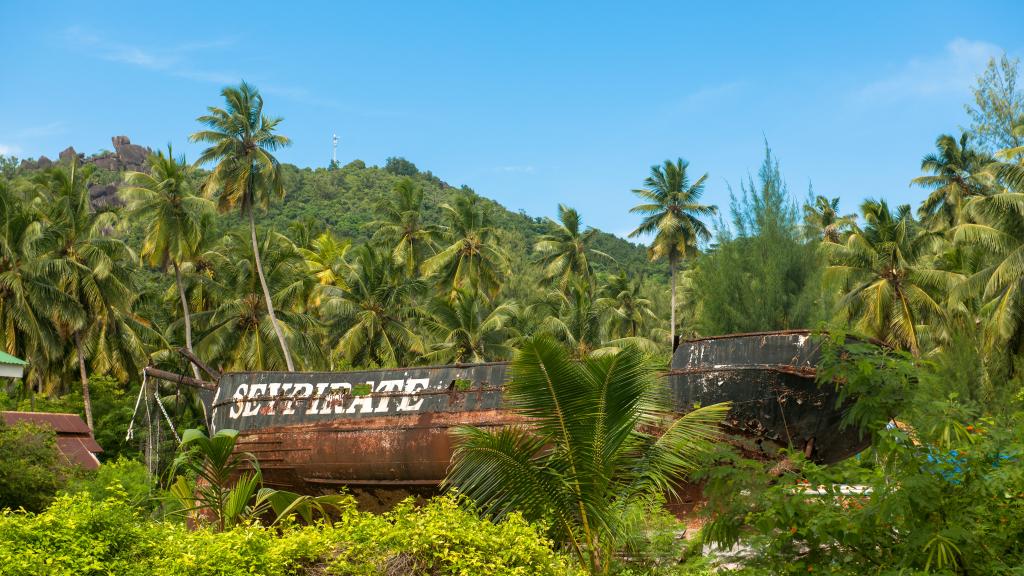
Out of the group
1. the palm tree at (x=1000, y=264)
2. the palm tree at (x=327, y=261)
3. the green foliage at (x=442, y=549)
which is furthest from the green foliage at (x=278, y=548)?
the palm tree at (x=327, y=261)

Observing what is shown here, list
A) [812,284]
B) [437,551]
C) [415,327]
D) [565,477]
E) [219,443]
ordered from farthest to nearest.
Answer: [415,327] < [812,284] < [219,443] < [565,477] < [437,551]

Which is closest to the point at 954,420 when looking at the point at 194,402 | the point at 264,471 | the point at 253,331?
the point at 264,471

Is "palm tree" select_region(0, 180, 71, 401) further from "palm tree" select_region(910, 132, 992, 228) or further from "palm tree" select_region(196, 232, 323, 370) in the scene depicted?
"palm tree" select_region(910, 132, 992, 228)

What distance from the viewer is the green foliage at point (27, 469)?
708 inches

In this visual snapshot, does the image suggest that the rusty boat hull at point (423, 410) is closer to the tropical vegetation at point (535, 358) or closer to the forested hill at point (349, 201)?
the tropical vegetation at point (535, 358)

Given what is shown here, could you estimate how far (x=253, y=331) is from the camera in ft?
130

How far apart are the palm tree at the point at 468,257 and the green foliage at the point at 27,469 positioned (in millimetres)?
25431

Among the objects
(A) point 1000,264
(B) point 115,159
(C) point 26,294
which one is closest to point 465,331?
(C) point 26,294

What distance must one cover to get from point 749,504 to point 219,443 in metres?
7.77

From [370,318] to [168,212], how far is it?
905cm

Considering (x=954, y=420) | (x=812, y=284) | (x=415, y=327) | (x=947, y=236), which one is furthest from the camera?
(x=415, y=327)

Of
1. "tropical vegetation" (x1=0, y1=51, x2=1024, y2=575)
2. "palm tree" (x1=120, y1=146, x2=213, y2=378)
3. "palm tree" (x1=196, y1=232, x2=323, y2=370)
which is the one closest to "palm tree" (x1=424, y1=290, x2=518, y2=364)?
"tropical vegetation" (x1=0, y1=51, x2=1024, y2=575)

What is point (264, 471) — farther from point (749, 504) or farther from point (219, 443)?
point (749, 504)

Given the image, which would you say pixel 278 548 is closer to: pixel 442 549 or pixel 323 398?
pixel 442 549
